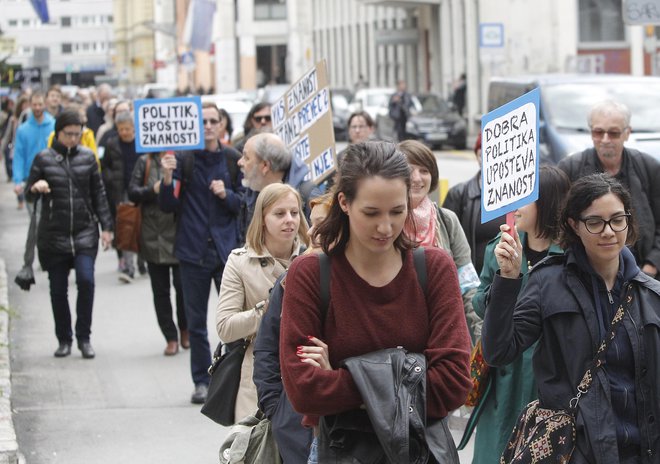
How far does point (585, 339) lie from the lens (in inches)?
177

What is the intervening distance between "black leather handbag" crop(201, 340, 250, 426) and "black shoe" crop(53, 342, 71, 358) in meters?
5.23

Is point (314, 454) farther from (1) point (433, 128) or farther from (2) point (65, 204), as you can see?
(1) point (433, 128)

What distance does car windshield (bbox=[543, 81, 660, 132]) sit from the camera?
49.1ft

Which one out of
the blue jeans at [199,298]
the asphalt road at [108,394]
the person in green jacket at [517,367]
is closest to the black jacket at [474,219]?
the asphalt road at [108,394]

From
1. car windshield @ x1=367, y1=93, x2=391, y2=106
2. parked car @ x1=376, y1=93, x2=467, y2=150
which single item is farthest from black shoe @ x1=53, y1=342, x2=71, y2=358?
car windshield @ x1=367, y1=93, x2=391, y2=106

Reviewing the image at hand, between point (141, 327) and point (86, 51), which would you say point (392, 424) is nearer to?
point (141, 327)

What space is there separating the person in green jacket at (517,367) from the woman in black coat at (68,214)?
5568mm

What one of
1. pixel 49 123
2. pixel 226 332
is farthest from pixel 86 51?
pixel 226 332

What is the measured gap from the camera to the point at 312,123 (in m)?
9.47

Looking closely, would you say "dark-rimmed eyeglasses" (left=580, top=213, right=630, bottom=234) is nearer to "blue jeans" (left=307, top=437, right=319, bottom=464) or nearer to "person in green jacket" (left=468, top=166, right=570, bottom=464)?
"person in green jacket" (left=468, top=166, right=570, bottom=464)

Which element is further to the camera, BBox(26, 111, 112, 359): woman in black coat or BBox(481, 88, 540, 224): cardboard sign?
BBox(26, 111, 112, 359): woman in black coat

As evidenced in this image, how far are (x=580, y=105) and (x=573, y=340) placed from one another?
11410mm

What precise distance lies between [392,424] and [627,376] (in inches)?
39.3

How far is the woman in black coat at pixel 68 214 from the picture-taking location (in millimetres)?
10742
